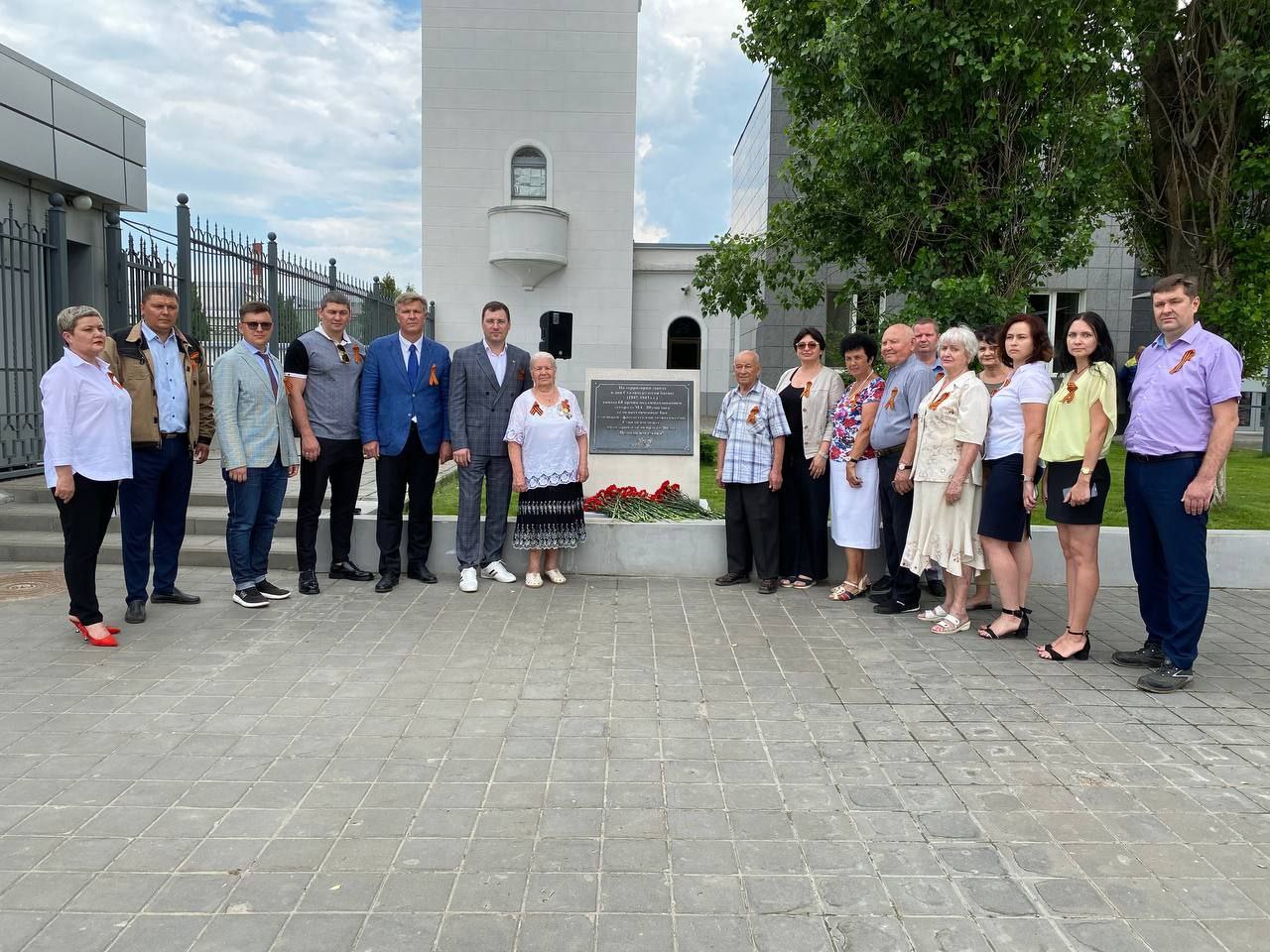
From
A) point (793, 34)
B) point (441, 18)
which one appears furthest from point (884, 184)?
point (441, 18)

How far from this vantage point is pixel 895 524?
21.6 ft

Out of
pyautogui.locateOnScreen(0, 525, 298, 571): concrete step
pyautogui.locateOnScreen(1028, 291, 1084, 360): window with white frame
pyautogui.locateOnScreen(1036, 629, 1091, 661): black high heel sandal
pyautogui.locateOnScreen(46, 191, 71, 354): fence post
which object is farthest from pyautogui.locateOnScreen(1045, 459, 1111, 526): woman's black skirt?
pyautogui.locateOnScreen(1028, 291, 1084, 360): window with white frame

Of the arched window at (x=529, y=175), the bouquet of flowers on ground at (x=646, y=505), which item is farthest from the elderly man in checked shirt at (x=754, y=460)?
the arched window at (x=529, y=175)

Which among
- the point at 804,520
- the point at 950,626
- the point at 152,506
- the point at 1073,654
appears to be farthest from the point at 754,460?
the point at 152,506

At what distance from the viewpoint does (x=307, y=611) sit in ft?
20.8

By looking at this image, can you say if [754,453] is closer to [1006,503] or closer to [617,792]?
[1006,503]

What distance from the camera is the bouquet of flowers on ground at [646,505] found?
7969 millimetres

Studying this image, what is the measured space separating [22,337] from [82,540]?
5.47 m

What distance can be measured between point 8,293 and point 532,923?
9474 millimetres

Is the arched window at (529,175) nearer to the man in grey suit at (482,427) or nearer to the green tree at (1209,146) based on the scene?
the green tree at (1209,146)

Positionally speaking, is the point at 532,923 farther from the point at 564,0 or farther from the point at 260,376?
the point at 564,0

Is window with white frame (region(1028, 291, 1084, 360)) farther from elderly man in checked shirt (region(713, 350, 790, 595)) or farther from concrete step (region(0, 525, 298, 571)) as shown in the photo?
concrete step (region(0, 525, 298, 571))

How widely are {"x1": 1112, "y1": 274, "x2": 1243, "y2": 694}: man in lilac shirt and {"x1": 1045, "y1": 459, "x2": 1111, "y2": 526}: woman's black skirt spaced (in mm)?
179

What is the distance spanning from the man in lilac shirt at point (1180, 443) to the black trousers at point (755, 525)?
8.86 ft
